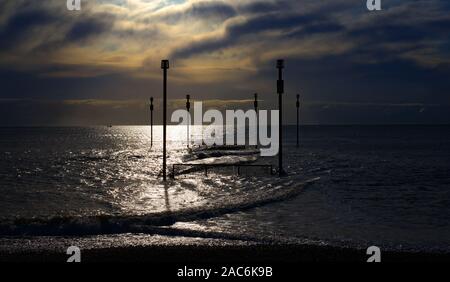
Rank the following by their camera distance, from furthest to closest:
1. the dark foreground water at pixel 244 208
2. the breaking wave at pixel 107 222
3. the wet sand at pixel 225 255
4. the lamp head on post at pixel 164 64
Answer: the lamp head on post at pixel 164 64 → the breaking wave at pixel 107 222 → the dark foreground water at pixel 244 208 → the wet sand at pixel 225 255

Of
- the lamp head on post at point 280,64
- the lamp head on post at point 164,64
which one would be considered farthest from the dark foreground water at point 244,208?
the lamp head on post at point 164,64

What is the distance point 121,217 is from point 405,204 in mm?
10892

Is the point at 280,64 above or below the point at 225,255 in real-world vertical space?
above

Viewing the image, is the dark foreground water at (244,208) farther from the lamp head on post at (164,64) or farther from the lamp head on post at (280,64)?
the lamp head on post at (164,64)

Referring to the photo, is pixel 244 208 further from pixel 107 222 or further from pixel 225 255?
pixel 225 255

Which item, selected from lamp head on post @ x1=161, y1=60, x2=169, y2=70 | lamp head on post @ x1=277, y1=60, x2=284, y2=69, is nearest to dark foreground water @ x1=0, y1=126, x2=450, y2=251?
lamp head on post @ x1=277, y1=60, x2=284, y2=69

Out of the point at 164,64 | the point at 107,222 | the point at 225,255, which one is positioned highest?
the point at 164,64

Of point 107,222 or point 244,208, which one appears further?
point 244,208

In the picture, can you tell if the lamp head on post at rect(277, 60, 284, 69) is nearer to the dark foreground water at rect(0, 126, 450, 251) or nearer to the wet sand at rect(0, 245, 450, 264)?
the dark foreground water at rect(0, 126, 450, 251)

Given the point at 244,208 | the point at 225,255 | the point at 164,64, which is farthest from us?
the point at 164,64

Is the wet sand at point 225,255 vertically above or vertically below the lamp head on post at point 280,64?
below

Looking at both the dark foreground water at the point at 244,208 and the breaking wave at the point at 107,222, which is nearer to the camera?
the dark foreground water at the point at 244,208

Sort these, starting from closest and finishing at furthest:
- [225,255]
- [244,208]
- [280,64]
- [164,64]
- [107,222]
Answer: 1. [225,255]
2. [107,222]
3. [244,208]
4. [164,64]
5. [280,64]

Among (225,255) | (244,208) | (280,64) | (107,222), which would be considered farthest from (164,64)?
(225,255)
